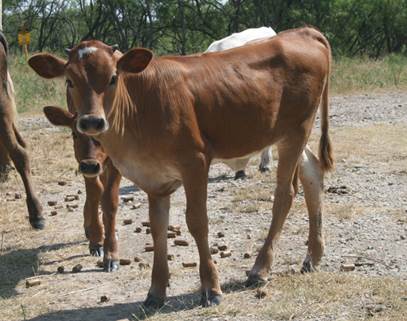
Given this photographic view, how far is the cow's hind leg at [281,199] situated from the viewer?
19.0 feet

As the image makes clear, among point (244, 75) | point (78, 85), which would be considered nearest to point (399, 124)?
point (244, 75)

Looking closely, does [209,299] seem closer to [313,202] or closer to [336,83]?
[313,202]

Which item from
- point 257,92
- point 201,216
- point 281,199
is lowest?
point 281,199

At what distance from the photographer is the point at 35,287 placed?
6207mm

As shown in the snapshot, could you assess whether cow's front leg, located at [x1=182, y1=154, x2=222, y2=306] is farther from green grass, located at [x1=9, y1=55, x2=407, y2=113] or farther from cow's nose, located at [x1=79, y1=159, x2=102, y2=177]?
green grass, located at [x1=9, y1=55, x2=407, y2=113]

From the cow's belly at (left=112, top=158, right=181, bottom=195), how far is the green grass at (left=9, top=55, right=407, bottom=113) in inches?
512

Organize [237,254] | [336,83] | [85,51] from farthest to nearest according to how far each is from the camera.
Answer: [336,83], [237,254], [85,51]

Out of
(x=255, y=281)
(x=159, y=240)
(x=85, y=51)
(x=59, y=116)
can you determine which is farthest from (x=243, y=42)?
(x=85, y=51)

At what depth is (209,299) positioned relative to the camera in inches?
210

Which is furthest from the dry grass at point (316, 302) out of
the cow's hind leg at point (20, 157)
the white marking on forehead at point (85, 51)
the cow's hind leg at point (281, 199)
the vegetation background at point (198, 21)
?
the vegetation background at point (198, 21)

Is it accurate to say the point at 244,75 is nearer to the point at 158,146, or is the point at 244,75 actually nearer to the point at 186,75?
the point at 186,75

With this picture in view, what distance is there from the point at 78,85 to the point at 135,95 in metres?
0.55

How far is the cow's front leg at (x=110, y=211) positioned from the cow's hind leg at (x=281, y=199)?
1341 mm

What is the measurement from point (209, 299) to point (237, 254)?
4.54ft
